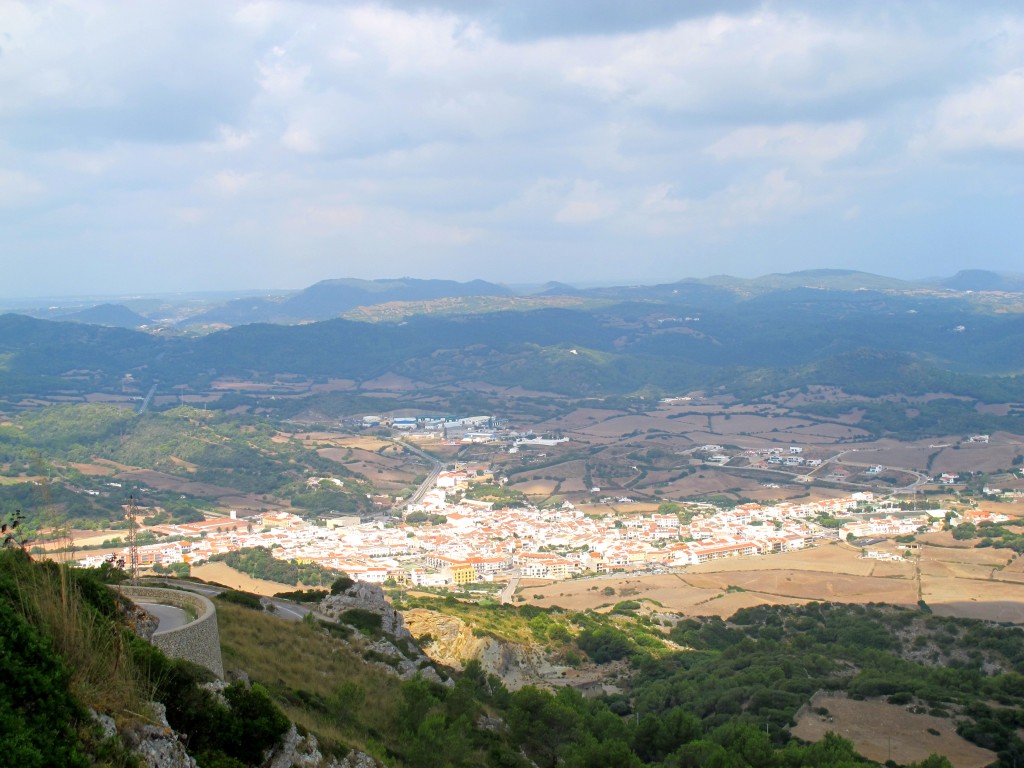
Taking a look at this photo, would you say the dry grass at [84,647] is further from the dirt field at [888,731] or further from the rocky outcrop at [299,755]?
the dirt field at [888,731]

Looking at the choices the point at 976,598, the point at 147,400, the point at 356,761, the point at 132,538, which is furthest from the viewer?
the point at 147,400

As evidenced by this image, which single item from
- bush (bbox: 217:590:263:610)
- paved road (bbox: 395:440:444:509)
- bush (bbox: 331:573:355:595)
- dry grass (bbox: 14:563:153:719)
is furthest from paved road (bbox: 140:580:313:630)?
paved road (bbox: 395:440:444:509)

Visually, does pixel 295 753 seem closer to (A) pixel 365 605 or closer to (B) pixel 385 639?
(B) pixel 385 639

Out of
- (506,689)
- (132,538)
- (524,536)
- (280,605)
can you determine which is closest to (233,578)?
(524,536)

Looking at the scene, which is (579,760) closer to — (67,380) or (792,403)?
(792,403)

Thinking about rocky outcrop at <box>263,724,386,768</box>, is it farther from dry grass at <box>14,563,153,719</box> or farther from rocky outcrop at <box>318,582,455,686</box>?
rocky outcrop at <box>318,582,455,686</box>

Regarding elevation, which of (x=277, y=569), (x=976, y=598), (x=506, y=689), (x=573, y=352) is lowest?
(x=976, y=598)
